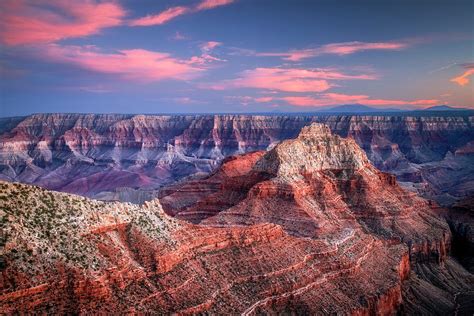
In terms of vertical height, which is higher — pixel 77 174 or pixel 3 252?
pixel 3 252

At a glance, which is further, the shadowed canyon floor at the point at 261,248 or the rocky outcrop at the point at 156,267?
the shadowed canyon floor at the point at 261,248

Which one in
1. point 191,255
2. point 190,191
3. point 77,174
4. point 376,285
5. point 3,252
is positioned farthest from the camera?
point 77,174

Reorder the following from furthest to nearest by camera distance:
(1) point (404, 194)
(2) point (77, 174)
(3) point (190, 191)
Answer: (2) point (77, 174) → (3) point (190, 191) → (1) point (404, 194)

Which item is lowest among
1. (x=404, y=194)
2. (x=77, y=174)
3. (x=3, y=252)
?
(x=77, y=174)

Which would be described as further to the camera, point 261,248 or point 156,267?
Result: point 261,248

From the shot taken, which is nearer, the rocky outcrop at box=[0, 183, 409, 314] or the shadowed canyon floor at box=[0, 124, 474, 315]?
the rocky outcrop at box=[0, 183, 409, 314]

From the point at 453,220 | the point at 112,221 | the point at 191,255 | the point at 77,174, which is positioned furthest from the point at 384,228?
the point at 77,174

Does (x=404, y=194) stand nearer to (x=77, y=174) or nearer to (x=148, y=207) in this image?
(x=148, y=207)

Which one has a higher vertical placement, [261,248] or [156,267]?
[156,267]
